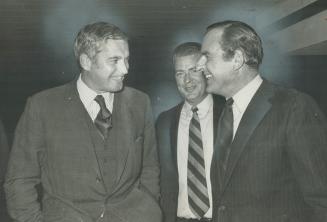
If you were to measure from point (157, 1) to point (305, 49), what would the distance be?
0.94m

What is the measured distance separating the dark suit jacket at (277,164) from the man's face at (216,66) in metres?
0.15

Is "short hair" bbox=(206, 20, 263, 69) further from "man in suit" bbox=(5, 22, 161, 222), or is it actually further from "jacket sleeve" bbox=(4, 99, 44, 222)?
"jacket sleeve" bbox=(4, 99, 44, 222)

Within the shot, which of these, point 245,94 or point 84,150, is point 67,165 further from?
point 245,94

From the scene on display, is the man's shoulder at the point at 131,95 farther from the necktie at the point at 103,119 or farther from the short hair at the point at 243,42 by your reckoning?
the short hair at the point at 243,42

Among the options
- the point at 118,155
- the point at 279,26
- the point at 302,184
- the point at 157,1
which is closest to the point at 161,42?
the point at 157,1

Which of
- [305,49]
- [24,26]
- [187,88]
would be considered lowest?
[187,88]

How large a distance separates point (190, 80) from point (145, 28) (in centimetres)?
90

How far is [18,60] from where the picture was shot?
292 cm

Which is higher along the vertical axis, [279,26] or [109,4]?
[109,4]

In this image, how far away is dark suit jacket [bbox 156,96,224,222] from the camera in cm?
193

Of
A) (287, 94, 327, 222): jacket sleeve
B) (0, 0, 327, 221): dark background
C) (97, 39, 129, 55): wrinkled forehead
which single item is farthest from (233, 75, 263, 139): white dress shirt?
(0, 0, 327, 221): dark background

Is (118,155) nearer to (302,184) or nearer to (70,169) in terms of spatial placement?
(70,169)

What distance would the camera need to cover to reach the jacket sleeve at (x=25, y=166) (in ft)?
4.77

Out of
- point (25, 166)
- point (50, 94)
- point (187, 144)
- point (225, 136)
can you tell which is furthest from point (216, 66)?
point (25, 166)
